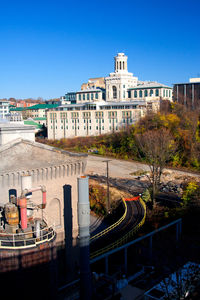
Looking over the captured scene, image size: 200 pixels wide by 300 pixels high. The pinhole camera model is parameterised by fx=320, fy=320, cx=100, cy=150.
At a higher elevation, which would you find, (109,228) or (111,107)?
(111,107)

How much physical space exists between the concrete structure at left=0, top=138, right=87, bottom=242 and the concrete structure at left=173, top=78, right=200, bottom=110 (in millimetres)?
39923

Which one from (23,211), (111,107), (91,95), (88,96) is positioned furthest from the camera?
(88,96)

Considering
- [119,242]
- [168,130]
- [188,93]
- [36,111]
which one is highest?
[188,93]

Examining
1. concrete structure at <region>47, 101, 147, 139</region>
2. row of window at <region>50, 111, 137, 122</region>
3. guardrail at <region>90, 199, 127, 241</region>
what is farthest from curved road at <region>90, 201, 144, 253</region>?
row of window at <region>50, 111, 137, 122</region>

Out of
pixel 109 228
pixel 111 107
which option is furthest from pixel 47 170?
pixel 111 107

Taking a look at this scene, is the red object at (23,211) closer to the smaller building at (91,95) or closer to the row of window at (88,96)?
the smaller building at (91,95)

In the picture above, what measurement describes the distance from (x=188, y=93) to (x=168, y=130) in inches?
776

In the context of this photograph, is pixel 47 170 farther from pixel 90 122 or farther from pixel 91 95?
pixel 91 95

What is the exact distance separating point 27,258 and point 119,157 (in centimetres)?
3949

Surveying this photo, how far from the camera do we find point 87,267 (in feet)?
41.4

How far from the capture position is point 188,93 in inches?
2413

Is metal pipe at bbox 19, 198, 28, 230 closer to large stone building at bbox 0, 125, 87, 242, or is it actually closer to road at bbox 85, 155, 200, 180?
large stone building at bbox 0, 125, 87, 242

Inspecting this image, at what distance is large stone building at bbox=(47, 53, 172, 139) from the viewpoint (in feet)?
198

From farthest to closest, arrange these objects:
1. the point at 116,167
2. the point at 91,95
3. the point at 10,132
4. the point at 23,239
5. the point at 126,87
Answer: the point at 91,95
the point at 126,87
the point at 116,167
the point at 10,132
the point at 23,239
